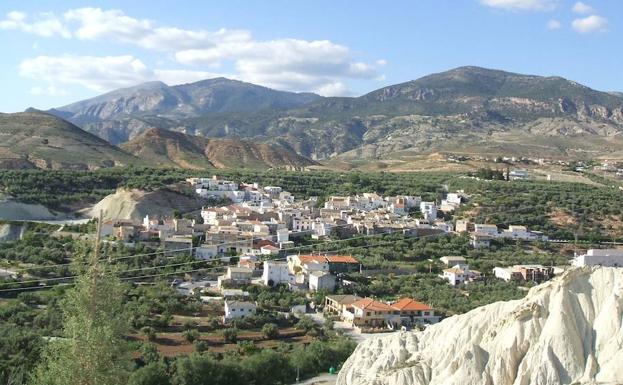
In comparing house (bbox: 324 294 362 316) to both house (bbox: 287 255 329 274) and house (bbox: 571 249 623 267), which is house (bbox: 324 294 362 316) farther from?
house (bbox: 571 249 623 267)

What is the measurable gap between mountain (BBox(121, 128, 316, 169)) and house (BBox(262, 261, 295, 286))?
6264 centimetres

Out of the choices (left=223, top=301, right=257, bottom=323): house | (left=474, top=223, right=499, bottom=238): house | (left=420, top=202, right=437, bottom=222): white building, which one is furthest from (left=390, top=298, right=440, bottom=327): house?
(left=420, top=202, right=437, bottom=222): white building

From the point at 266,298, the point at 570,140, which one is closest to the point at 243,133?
the point at 570,140

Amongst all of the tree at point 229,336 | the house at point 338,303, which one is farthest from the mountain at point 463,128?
the tree at point 229,336

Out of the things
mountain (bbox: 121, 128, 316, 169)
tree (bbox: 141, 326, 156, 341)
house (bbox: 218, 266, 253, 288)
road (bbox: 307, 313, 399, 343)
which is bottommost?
road (bbox: 307, 313, 399, 343)

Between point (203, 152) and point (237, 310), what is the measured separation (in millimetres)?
80938

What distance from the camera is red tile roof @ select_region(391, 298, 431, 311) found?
1195 inches

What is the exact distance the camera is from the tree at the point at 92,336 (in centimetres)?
1177

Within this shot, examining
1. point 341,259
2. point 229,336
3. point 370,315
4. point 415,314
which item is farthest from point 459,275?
point 229,336

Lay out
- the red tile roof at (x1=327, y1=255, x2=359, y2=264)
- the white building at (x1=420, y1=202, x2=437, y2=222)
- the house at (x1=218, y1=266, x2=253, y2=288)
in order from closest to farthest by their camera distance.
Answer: the house at (x1=218, y1=266, x2=253, y2=288)
the red tile roof at (x1=327, y1=255, x2=359, y2=264)
the white building at (x1=420, y1=202, x2=437, y2=222)

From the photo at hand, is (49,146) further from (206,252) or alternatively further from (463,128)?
(463,128)

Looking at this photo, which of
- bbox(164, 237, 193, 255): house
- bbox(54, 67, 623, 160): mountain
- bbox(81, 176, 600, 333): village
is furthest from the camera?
bbox(54, 67, 623, 160): mountain

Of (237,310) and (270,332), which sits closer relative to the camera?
(270,332)

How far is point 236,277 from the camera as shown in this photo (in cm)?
3547
